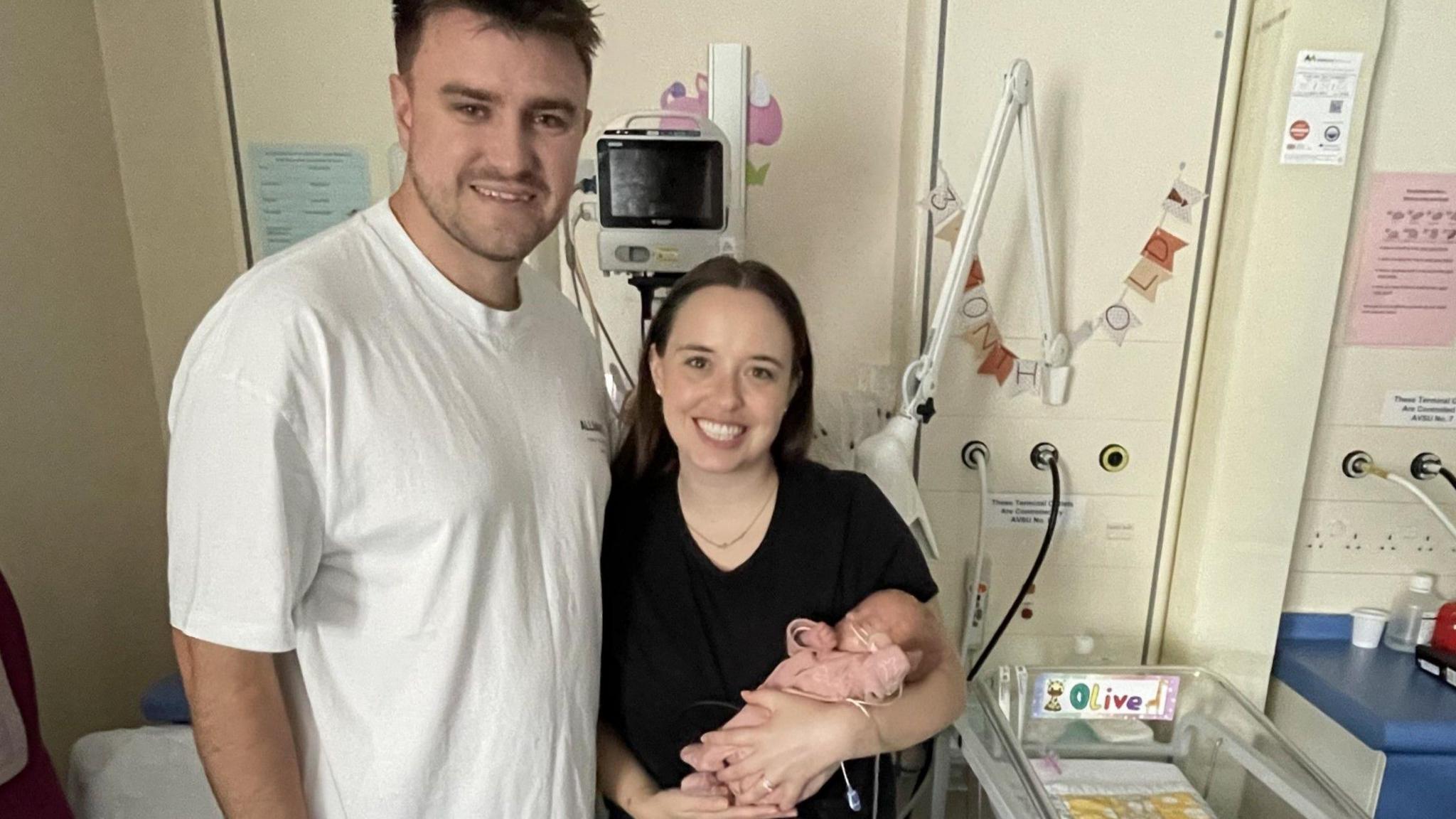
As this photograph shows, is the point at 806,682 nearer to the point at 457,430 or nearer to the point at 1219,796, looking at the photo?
the point at 457,430

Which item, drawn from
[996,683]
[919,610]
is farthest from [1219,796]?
[919,610]

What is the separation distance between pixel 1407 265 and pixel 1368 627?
73 cm

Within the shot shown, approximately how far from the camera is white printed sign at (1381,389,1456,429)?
5.13ft

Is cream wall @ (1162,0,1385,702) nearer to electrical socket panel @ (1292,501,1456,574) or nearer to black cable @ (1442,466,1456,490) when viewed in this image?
electrical socket panel @ (1292,501,1456,574)

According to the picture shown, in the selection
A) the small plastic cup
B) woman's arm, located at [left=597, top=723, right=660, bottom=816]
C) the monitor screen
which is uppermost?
the monitor screen

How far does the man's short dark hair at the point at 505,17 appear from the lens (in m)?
0.85

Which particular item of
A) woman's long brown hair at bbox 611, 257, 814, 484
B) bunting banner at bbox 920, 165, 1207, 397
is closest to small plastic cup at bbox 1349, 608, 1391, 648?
bunting banner at bbox 920, 165, 1207, 397

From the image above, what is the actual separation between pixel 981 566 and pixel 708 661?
803mm

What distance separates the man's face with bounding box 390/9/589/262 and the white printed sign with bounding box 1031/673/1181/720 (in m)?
1.26

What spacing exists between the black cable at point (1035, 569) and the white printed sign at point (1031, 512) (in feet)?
0.05

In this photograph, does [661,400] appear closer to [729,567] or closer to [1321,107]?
[729,567]

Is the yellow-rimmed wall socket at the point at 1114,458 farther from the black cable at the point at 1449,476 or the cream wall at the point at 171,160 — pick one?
the cream wall at the point at 171,160

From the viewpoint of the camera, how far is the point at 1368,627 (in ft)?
5.31

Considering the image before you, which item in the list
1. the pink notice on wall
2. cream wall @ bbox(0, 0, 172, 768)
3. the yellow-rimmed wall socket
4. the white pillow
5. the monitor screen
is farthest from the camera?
the yellow-rimmed wall socket
